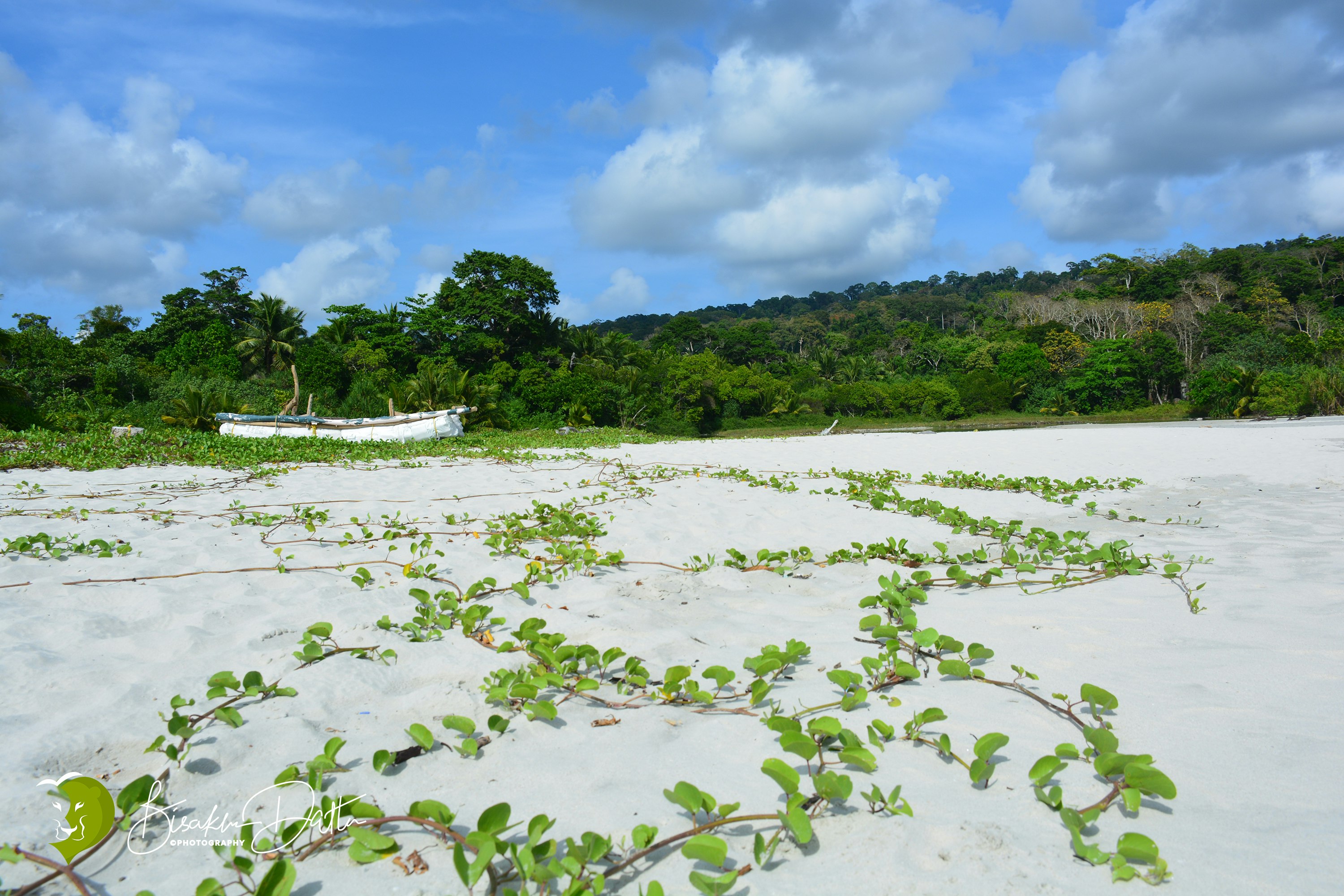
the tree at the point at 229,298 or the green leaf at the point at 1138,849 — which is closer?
the green leaf at the point at 1138,849

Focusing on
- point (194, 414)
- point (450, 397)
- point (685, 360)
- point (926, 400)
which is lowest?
point (194, 414)

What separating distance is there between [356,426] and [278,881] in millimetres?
15328

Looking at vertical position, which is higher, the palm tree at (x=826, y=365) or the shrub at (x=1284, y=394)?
the palm tree at (x=826, y=365)

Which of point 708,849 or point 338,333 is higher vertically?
point 338,333

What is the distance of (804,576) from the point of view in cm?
320

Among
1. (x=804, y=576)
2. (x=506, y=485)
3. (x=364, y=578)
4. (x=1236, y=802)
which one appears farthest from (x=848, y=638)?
(x=506, y=485)

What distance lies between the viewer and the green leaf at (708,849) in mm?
1090

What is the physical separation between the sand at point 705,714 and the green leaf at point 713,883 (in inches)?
3.8

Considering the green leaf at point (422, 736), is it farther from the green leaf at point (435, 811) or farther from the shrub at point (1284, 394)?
the shrub at point (1284, 394)

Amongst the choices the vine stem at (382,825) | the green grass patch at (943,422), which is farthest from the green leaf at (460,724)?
the green grass patch at (943,422)

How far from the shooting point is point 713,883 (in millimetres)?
1038

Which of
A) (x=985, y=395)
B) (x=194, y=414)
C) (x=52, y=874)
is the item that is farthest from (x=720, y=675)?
(x=985, y=395)

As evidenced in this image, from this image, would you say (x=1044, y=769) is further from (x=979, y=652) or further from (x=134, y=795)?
(x=134, y=795)

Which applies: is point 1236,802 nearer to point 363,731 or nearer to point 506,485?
point 363,731
